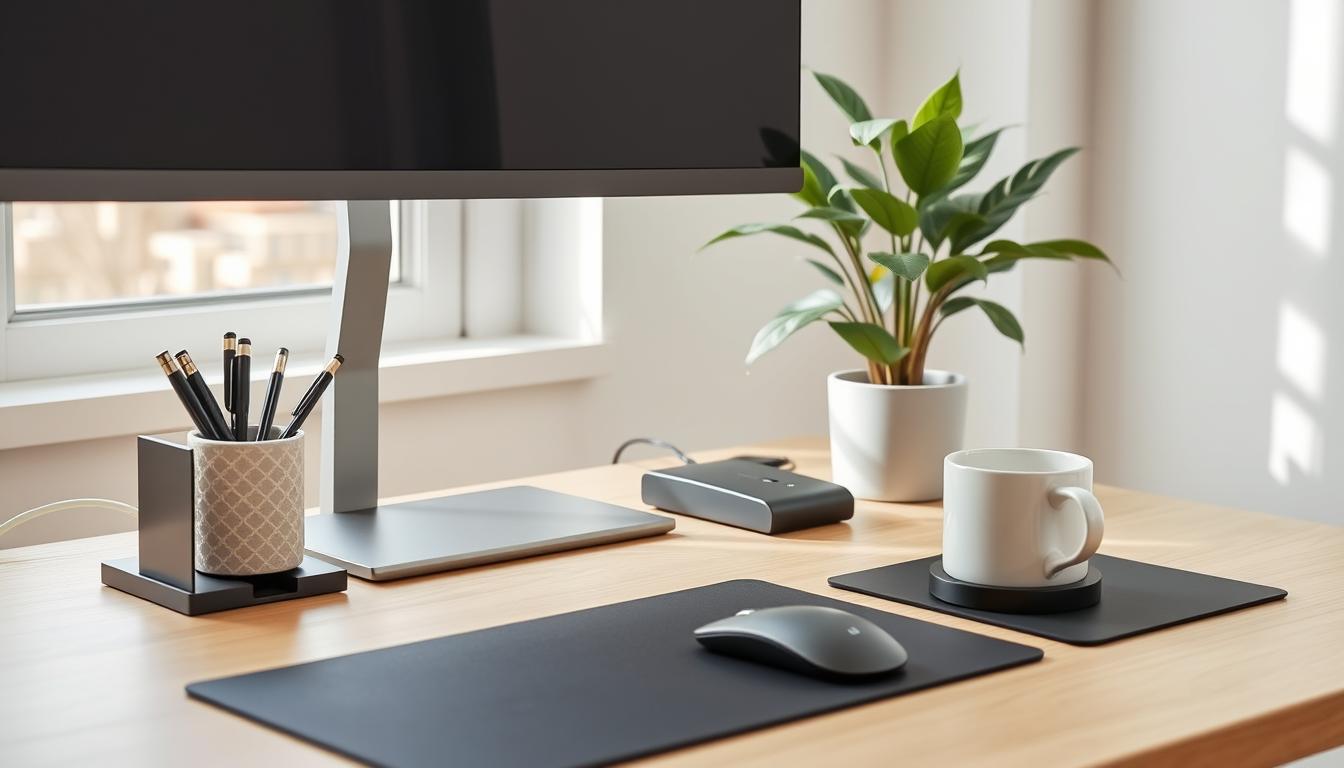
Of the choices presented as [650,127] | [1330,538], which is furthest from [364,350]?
[1330,538]

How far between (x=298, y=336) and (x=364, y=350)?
582 millimetres

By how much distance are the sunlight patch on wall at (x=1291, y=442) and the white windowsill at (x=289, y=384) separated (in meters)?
0.78

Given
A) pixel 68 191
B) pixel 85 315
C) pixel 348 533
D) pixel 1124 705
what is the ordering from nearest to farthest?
pixel 1124 705, pixel 68 191, pixel 348 533, pixel 85 315

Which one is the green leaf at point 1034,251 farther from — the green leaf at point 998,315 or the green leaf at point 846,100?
the green leaf at point 846,100

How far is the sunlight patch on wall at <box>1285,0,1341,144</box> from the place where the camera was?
1.71 metres

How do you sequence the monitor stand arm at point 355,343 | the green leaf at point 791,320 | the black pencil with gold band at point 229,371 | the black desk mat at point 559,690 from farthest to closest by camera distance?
the green leaf at point 791,320
the monitor stand arm at point 355,343
the black pencil with gold band at point 229,371
the black desk mat at point 559,690

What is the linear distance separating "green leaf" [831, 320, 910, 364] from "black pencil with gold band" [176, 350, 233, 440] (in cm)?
52

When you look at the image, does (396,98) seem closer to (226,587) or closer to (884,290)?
(226,587)

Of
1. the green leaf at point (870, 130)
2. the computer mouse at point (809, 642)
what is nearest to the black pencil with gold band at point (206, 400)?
the computer mouse at point (809, 642)

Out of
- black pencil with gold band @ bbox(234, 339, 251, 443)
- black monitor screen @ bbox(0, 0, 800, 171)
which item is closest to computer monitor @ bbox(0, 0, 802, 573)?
black monitor screen @ bbox(0, 0, 800, 171)

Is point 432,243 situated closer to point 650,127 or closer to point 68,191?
point 650,127

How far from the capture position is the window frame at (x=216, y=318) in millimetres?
1498

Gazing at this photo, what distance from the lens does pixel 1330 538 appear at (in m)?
1.17

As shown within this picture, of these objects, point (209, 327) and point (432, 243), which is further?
point (432, 243)
